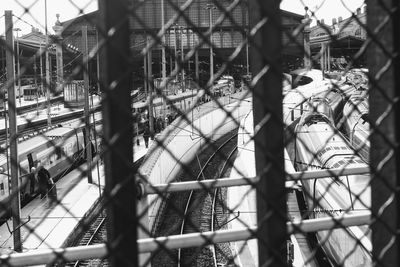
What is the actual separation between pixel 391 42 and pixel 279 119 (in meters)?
0.32

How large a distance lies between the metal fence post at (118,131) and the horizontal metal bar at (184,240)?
16 centimetres

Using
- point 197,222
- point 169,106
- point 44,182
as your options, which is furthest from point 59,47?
point 197,222

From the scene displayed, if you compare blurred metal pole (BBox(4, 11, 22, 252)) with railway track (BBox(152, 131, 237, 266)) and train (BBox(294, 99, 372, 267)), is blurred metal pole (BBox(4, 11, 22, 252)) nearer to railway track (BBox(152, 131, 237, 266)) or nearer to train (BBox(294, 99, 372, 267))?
train (BBox(294, 99, 372, 267))

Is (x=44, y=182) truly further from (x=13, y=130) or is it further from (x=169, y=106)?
(x=169, y=106)

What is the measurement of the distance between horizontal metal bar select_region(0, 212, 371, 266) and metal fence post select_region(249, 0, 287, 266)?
48mm

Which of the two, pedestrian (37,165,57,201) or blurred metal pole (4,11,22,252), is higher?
blurred metal pole (4,11,22,252)

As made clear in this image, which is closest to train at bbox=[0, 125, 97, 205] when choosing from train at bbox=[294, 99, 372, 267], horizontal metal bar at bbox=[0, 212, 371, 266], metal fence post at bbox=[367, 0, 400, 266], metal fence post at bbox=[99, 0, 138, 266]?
train at bbox=[294, 99, 372, 267]

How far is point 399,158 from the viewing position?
1.07 metres

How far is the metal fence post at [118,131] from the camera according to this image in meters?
0.78

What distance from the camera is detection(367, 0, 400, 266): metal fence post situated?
1.05m

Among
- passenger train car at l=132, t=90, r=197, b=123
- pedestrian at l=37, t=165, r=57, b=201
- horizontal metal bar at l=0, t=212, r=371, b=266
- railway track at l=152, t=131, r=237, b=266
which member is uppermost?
passenger train car at l=132, t=90, r=197, b=123

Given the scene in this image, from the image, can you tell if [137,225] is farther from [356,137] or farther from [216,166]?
[216,166]

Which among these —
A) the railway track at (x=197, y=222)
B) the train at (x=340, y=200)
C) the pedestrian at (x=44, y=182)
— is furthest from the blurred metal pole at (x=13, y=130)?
the pedestrian at (x=44, y=182)

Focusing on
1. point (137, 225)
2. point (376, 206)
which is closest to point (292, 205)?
point (376, 206)
